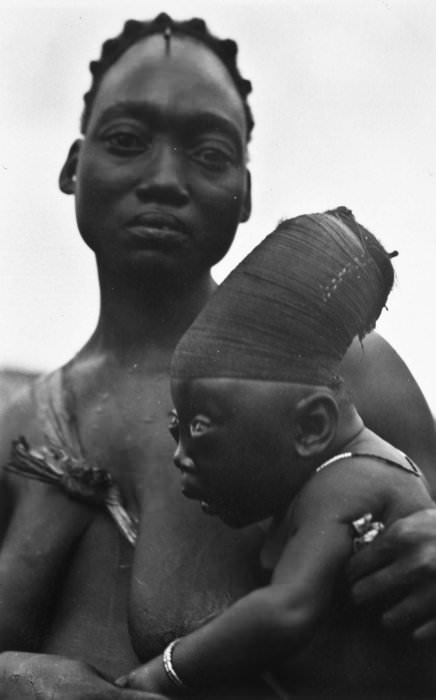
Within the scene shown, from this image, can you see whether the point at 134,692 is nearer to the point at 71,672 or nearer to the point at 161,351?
the point at 71,672

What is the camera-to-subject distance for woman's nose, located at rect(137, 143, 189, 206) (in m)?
3.60

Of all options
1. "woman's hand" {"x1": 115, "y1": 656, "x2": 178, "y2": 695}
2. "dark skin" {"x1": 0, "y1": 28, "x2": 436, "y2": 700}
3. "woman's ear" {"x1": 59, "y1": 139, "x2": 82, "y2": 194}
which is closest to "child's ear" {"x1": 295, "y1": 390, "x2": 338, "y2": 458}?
"dark skin" {"x1": 0, "y1": 28, "x2": 436, "y2": 700}

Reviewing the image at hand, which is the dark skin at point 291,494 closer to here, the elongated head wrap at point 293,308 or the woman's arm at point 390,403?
the elongated head wrap at point 293,308

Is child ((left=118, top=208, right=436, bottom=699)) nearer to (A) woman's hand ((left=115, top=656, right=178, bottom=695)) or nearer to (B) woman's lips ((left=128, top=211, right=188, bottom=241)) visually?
(A) woman's hand ((left=115, top=656, right=178, bottom=695))

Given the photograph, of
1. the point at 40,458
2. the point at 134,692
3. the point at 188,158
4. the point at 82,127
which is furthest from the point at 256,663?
the point at 82,127

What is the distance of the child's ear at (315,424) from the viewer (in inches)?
125

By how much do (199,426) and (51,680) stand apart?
0.54m

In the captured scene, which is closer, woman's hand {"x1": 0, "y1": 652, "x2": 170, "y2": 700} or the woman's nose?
woman's hand {"x1": 0, "y1": 652, "x2": 170, "y2": 700}

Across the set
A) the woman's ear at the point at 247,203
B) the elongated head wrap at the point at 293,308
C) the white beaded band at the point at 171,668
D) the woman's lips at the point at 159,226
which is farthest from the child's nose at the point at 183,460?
the woman's ear at the point at 247,203

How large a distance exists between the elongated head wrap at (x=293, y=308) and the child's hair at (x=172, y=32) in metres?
0.56

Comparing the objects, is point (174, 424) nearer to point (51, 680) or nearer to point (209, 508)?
point (209, 508)

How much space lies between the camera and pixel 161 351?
3.79m

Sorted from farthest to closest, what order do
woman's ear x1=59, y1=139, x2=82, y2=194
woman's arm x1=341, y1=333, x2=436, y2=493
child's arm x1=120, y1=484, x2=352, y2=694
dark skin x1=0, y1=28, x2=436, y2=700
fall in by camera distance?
1. woman's ear x1=59, y1=139, x2=82, y2=194
2. woman's arm x1=341, y1=333, x2=436, y2=493
3. dark skin x1=0, y1=28, x2=436, y2=700
4. child's arm x1=120, y1=484, x2=352, y2=694

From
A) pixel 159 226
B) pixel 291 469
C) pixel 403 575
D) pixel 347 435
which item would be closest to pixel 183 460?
pixel 291 469
